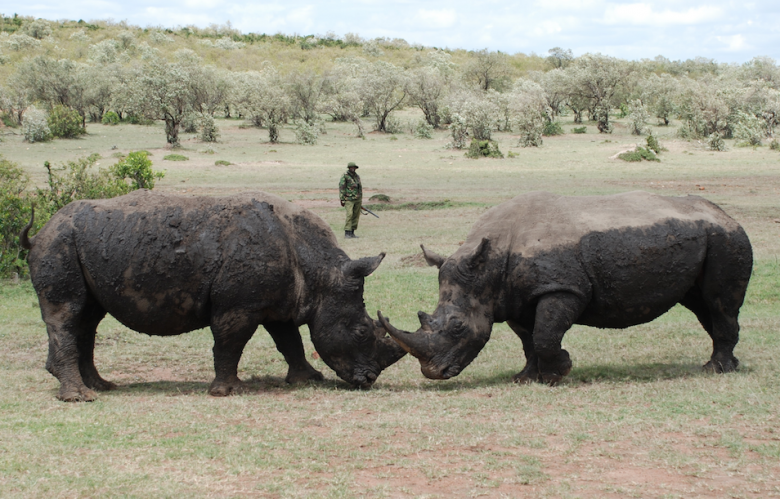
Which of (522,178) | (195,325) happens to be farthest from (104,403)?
(522,178)

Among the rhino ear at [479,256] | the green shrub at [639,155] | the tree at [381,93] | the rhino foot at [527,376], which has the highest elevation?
the tree at [381,93]

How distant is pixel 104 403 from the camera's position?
7.44m

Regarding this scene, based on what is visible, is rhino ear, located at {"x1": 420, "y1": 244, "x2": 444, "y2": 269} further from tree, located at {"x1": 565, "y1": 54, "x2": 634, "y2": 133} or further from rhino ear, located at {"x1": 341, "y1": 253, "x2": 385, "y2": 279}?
tree, located at {"x1": 565, "y1": 54, "x2": 634, "y2": 133}

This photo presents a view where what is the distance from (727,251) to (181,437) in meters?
5.69

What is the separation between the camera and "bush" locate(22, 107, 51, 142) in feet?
124

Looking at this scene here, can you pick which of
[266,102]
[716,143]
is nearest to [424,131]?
[266,102]

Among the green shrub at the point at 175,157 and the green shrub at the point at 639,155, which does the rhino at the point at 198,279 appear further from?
the green shrub at the point at 639,155

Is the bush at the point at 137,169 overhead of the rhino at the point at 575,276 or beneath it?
beneath

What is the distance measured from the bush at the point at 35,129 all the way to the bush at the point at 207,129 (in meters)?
7.29

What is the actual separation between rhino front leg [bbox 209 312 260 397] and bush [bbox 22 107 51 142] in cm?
3424

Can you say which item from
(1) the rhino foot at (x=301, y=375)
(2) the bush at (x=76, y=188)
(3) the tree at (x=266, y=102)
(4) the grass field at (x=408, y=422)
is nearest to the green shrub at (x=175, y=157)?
(3) the tree at (x=266, y=102)

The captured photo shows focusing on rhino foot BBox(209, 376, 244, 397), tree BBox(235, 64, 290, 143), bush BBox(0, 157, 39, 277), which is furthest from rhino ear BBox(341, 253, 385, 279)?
tree BBox(235, 64, 290, 143)

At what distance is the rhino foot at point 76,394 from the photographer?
752 cm

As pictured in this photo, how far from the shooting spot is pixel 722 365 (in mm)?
8414
